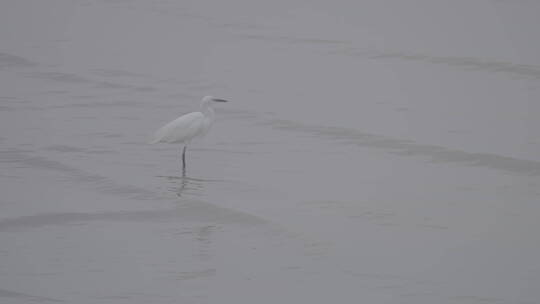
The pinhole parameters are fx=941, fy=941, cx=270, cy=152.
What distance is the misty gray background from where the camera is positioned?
743 centimetres

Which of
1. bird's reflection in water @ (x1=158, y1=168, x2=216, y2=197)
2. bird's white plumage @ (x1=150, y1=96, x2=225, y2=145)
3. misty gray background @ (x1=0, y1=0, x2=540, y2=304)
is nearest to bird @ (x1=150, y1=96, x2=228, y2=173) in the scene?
bird's white plumage @ (x1=150, y1=96, x2=225, y2=145)

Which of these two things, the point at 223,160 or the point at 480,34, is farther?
the point at 480,34

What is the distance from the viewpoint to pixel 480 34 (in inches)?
741

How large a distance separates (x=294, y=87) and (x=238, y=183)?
596 cm

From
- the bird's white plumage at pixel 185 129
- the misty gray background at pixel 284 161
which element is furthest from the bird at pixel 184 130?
the misty gray background at pixel 284 161

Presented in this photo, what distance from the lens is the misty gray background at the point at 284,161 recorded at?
24.4ft

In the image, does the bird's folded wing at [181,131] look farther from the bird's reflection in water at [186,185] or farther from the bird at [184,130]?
the bird's reflection in water at [186,185]

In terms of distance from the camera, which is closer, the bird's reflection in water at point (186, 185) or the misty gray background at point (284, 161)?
the misty gray background at point (284, 161)

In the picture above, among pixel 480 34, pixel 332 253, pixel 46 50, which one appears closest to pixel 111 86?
pixel 46 50

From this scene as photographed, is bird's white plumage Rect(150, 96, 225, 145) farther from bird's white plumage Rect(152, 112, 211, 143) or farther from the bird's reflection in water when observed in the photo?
the bird's reflection in water

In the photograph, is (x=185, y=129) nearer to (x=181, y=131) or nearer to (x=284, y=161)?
(x=181, y=131)

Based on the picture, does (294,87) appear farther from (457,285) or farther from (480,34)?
(457,285)

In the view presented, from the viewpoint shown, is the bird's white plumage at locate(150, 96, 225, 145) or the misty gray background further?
the bird's white plumage at locate(150, 96, 225, 145)

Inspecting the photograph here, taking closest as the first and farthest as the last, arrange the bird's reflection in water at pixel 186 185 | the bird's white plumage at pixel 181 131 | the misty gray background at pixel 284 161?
the misty gray background at pixel 284 161 → the bird's reflection in water at pixel 186 185 → the bird's white plumage at pixel 181 131
